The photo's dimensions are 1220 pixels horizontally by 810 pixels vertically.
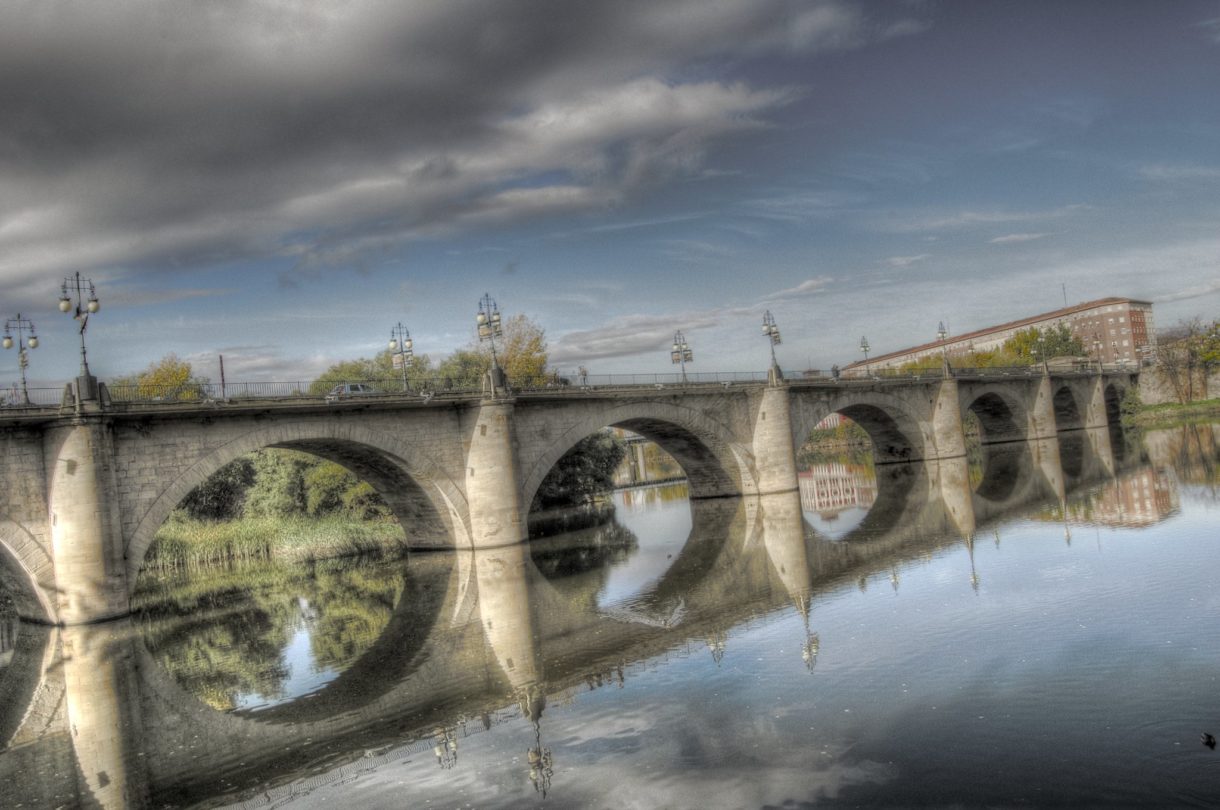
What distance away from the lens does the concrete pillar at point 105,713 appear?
10.9m

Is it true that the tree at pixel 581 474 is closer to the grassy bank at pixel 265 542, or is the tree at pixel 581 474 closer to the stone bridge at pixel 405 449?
the stone bridge at pixel 405 449

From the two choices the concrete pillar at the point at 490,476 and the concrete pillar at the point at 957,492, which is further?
the concrete pillar at the point at 490,476

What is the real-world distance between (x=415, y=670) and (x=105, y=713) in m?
5.11

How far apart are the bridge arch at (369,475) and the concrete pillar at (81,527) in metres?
0.76

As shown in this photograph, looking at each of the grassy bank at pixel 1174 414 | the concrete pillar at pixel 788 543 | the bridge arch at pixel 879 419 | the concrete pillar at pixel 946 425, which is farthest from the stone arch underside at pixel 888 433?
the grassy bank at pixel 1174 414

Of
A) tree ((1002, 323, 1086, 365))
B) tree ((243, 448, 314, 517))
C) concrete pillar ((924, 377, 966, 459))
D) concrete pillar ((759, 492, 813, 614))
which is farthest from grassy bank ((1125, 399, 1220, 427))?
tree ((243, 448, 314, 517))

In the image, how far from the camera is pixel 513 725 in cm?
1161

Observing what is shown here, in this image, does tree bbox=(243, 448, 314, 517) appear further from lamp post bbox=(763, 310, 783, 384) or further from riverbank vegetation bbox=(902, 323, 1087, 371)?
riverbank vegetation bbox=(902, 323, 1087, 371)

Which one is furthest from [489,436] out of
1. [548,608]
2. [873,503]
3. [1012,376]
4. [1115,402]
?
[1115,402]

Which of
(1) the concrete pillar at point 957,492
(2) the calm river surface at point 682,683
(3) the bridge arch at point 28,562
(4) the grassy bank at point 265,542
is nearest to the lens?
(2) the calm river surface at point 682,683

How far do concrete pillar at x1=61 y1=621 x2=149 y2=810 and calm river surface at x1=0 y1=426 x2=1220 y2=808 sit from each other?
0.24 ft

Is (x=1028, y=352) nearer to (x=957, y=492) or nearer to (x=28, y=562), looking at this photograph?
(x=957, y=492)

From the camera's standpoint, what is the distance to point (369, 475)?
31641mm

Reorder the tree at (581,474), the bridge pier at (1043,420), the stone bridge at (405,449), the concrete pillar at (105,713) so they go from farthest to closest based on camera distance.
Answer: the bridge pier at (1043,420) → the tree at (581,474) → the stone bridge at (405,449) → the concrete pillar at (105,713)
